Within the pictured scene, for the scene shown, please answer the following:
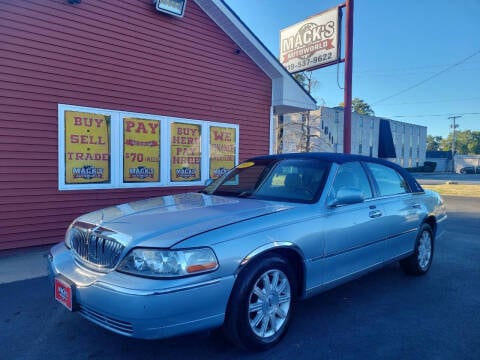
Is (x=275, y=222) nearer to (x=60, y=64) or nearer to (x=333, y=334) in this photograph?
(x=333, y=334)

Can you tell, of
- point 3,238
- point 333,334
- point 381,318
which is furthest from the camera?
point 3,238

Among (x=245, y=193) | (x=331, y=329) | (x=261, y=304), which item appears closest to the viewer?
(x=261, y=304)

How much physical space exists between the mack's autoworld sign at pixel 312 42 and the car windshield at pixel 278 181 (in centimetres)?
738

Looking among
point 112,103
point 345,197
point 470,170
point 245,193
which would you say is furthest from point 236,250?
point 470,170

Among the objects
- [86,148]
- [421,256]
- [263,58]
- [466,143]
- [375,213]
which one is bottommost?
[421,256]

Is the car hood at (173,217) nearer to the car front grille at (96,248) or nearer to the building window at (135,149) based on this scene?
the car front grille at (96,248)

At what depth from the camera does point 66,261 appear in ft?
9.64

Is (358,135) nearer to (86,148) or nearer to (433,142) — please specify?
(86,148)

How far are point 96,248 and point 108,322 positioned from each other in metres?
0.58

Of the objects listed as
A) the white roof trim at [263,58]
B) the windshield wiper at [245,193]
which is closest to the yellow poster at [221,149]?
the white roof trim at [263,58]

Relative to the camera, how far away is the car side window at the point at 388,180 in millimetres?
4281

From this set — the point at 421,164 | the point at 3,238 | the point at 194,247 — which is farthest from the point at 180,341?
the point at 421,164

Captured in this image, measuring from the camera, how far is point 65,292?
8.81 ft

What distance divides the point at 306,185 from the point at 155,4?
18.1 ft
